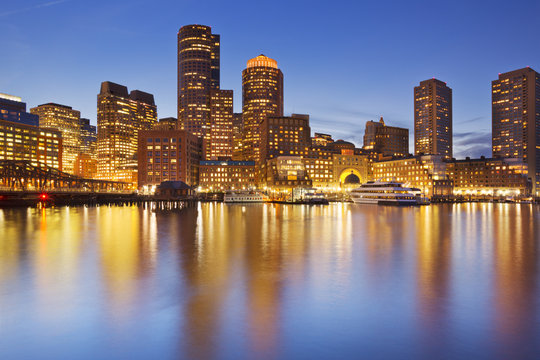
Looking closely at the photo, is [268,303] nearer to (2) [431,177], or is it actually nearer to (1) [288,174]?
(1) [288,174]

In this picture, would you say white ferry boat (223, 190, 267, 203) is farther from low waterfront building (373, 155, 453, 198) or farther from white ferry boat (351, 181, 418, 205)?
low waterfront building (373, 155, 453, 198)

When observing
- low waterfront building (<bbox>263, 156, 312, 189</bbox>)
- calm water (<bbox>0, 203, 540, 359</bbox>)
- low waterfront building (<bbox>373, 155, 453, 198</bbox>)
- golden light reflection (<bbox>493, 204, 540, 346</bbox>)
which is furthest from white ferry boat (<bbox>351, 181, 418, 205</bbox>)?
calm water (<bbox>0, 203, 540, 359</bbox>)

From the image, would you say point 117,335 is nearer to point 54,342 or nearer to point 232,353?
point 54,342

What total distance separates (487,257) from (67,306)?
24.7 meters

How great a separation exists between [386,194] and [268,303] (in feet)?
366

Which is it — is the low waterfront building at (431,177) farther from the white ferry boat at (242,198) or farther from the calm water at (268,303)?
the calm water at (268,303)

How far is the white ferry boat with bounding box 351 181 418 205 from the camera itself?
114m

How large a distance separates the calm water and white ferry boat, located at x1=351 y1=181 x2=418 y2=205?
91.3m

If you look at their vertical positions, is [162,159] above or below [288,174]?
above

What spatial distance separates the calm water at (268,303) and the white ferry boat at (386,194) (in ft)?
300

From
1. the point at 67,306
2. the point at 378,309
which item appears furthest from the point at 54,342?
the point at 378,309

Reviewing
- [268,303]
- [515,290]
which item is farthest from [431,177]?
[268,303]

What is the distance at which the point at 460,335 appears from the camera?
1060 centimetres

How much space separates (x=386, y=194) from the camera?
388 feet
